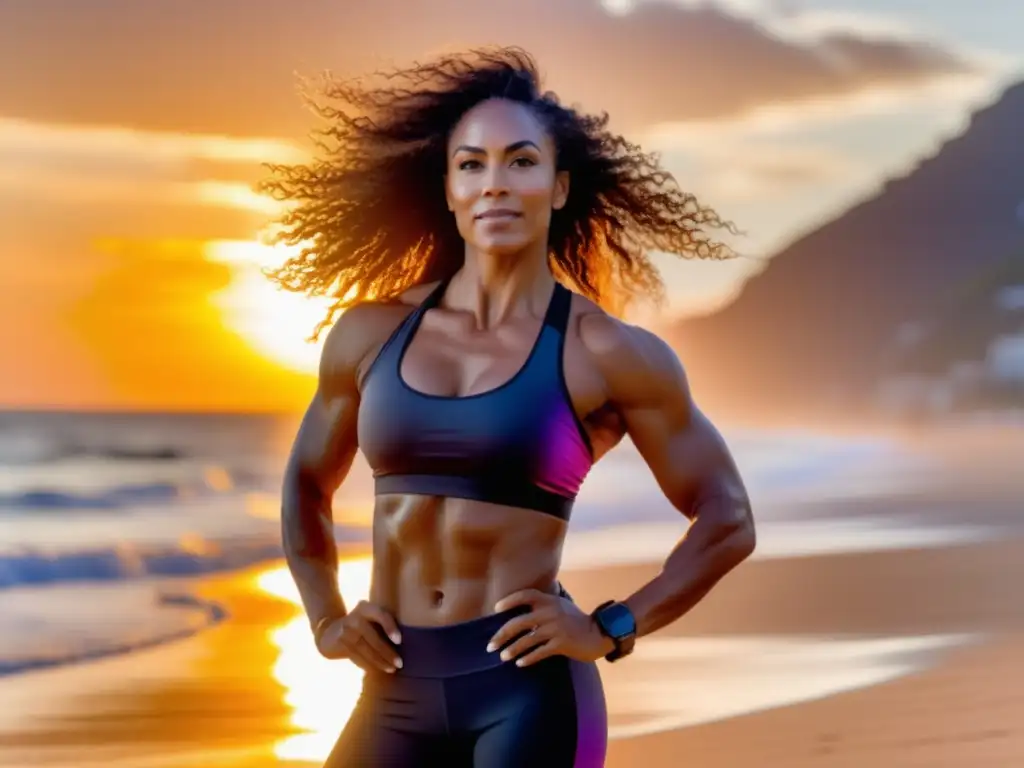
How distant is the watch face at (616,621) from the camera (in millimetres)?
2918

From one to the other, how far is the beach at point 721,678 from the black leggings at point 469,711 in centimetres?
302

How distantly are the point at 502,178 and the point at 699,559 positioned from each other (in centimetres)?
71

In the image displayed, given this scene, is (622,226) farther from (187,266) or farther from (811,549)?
(187,266)

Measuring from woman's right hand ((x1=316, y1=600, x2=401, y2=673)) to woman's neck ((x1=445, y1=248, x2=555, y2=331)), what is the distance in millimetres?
503

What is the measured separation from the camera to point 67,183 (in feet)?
82.1

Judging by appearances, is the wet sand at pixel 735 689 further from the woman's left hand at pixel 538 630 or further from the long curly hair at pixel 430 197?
the woman's left hand at pixel 538 630

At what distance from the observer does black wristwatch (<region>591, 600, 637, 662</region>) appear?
2.92 m

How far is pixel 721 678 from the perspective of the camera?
7.22 m

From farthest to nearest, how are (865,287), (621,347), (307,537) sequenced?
1. (865,287)
2. (307,537)
3. (621,347)

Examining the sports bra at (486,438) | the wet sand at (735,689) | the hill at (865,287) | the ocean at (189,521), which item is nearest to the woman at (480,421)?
the sports bra at (486,438)

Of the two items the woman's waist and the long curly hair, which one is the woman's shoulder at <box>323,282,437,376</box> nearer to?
the long curly hair

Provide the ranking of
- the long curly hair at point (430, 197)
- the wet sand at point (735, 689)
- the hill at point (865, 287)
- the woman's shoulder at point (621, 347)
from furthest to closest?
1. the hill at point (865, 287)
2. the wet sand at point (735, 689)
3. the long curly hair at point (430, 197)
4. the woman's shoulder at point (621, 347)

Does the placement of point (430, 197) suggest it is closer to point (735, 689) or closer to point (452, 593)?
point (452, 593)

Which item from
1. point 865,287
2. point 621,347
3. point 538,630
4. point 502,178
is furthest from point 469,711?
point 865,287
